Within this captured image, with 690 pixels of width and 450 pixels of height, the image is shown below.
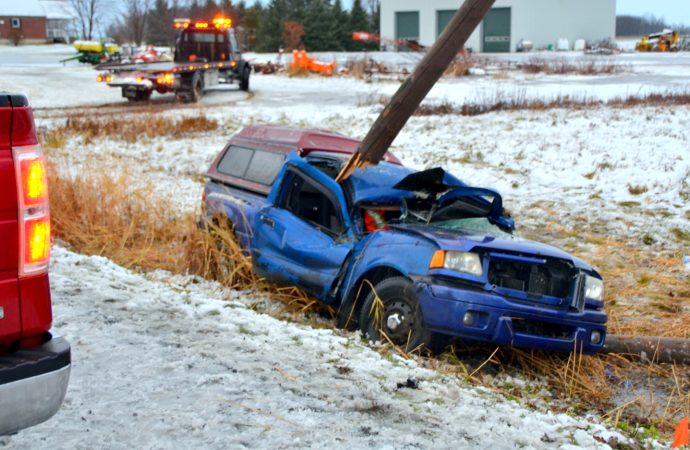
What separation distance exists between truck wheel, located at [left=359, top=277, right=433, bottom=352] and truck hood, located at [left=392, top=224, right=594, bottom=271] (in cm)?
39

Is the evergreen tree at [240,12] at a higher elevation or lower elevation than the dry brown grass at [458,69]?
higher

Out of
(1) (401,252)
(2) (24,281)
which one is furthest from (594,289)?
(2) (24,281)

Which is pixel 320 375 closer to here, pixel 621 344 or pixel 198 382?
pixel 198 382

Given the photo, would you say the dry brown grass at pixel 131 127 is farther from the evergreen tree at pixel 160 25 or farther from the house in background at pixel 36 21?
the house in background at pixel 36 21

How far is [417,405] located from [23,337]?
220cm

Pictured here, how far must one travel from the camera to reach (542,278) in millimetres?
5621

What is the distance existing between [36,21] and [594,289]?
88.8 metres

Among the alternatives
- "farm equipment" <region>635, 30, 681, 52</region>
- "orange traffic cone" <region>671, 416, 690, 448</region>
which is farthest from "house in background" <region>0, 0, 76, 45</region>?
"orange traffic cone" <region>671, 416, 690, 448</region>

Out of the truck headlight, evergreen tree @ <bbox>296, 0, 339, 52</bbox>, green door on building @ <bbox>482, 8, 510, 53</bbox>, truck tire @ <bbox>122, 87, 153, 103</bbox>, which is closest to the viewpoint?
the truck headlight

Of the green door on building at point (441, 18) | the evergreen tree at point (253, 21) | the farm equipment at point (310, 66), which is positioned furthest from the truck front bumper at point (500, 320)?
the evergreen tree at point (253, 21)

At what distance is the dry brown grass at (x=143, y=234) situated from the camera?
7.64 m

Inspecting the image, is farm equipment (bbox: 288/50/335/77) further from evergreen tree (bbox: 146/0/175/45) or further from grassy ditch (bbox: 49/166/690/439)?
evergreen tree (bbox: 146/0/175/45)

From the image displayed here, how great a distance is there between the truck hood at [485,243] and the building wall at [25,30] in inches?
3325

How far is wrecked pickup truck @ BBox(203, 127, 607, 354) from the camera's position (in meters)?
5.38
